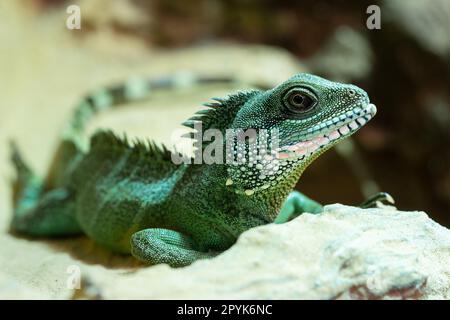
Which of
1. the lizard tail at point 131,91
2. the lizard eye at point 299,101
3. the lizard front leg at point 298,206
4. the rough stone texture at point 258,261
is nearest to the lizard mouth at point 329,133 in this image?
the lizard eye at point 299,101

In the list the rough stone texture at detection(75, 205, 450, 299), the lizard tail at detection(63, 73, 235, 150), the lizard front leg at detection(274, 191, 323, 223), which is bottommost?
the lizard front leg at detection(274, 191, 323, 223)

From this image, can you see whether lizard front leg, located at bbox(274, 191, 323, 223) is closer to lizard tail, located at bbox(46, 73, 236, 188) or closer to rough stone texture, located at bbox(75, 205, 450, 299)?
rough stone texture, located at bbox(75, 205, 450, 299)

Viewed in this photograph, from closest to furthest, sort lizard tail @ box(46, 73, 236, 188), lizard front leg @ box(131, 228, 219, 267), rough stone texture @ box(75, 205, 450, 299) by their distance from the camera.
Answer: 1. rough stone texture @ box(75, 205, 450, 299)
2. lizard front leg @ box(131, 228, 219, 267)
3. lizard tail @ box(46, 73, 236, 188)

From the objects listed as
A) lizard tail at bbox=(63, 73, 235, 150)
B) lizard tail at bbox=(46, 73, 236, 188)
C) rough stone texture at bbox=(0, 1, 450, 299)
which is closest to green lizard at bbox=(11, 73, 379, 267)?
rough stone texture at bbox=(0, 1, 450, 299)

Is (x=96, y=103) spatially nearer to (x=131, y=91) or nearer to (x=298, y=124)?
(x=131, y=91)

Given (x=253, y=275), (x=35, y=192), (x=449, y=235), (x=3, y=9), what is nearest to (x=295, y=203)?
(x=449, y=235)

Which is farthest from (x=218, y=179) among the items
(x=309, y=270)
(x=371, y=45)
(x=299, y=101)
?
(x=371, y=45)
